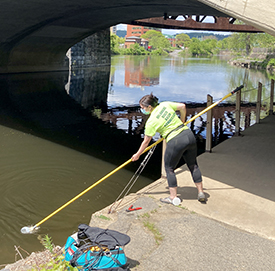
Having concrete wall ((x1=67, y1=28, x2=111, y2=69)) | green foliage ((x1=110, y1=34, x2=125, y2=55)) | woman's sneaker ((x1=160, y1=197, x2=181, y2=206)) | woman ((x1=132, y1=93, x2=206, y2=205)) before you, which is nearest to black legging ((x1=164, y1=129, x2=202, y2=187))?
woman ((x1=132, y1=93, x2=206, y2=205))

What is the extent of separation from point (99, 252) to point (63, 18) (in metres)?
20.3

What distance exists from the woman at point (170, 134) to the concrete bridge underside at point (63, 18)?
1560mm

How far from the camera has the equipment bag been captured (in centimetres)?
294

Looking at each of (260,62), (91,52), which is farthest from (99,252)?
(260,62)

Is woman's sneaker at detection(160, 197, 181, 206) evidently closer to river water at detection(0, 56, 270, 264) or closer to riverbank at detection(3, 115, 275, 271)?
riverbank at detection(3, 115, 275, 271)

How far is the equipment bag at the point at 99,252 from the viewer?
2936 mm

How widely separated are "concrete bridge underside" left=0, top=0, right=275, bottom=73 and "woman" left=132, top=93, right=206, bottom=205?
156 centimetres

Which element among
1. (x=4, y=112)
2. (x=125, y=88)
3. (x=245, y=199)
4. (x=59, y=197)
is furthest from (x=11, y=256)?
(x=125, y=88)

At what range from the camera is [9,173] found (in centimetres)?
718

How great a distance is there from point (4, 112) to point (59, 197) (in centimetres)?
859

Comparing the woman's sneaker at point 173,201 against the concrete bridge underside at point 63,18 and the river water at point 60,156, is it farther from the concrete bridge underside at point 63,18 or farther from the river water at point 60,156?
the concrete bridge underside at point 63,18

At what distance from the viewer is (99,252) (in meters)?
2.95

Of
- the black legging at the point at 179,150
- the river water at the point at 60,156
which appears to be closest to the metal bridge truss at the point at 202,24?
the river water at the point at 60,156

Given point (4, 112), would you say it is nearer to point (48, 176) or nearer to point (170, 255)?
point (48, 176)
